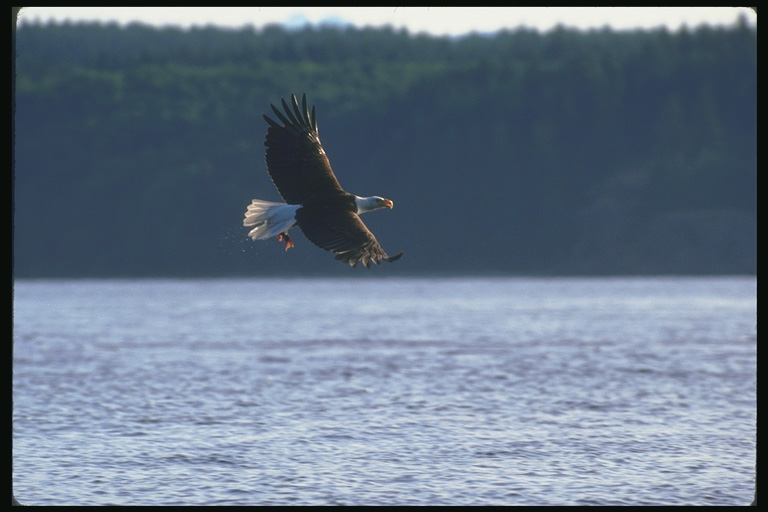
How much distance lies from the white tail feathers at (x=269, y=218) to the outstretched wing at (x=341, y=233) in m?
0.17

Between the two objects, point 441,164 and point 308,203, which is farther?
point 441,164

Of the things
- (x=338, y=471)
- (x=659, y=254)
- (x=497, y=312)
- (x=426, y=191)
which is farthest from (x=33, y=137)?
(x=338, y=471)

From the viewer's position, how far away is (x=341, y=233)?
10742mm

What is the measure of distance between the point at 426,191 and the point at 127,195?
25390mm

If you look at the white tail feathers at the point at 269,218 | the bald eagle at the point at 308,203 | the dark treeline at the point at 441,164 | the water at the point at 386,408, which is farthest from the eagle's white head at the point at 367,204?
the dark treeline at the point at 441,164

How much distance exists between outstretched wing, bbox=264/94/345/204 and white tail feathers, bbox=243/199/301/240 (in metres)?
0.15

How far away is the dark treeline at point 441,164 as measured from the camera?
97875 millimetres

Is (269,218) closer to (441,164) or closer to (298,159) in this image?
(298,159)

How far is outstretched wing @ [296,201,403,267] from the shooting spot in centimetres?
1055

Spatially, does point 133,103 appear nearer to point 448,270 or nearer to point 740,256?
point 448,270

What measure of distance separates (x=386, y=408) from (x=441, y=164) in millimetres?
81585

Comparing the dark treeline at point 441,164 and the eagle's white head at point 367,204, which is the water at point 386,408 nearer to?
the eagle's white head at point 367,204

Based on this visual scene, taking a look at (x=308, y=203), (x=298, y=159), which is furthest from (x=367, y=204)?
(x=298, y=159)

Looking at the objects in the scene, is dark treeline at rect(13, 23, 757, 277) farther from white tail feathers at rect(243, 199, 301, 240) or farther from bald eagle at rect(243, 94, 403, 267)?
white tail feathers at rect(243, 199, 301, 240)
